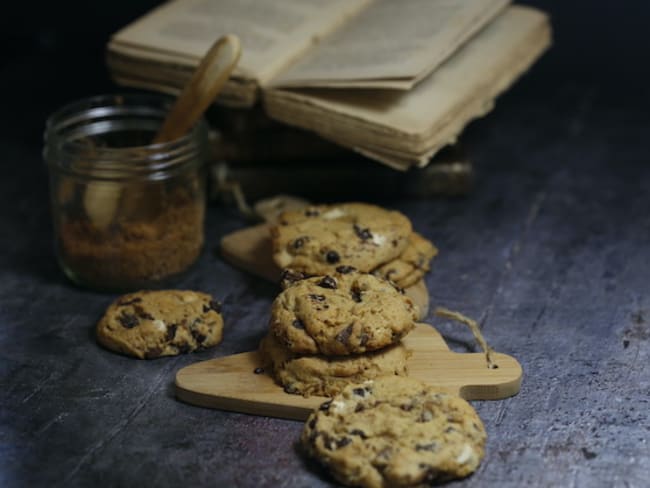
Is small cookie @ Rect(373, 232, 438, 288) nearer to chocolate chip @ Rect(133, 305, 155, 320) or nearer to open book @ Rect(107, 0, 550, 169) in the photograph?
open book @ Rect(107, 0, 550, 169)

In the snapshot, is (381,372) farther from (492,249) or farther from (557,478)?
(492,249)

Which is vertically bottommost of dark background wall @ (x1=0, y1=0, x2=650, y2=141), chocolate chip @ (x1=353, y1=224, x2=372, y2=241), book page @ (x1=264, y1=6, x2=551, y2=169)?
dark background wall @ (x1=0, y1=0, x2=650, y2=141)

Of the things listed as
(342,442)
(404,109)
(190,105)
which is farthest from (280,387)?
(404,109)

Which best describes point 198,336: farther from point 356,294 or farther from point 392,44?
point 392,44

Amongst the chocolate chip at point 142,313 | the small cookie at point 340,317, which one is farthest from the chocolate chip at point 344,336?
the chocolate chip at point 142,313

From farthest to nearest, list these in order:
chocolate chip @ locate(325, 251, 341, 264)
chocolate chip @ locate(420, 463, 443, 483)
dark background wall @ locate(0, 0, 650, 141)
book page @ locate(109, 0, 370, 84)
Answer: dark background wall @ locate(0, 0, 650, 141) < book page @ locate(109, 0, 370, 84) < chocolate chip @ locate(325, 251, 341, 264) < chocolate chip @ locate(420, 463, 443, 483)

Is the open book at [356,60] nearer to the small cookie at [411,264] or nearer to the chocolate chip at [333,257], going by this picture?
the small cookie at [411,264]

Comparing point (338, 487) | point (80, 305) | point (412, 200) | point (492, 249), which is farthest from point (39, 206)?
point (338, 487)

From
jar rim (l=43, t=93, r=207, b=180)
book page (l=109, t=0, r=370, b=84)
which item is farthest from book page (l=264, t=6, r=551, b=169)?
jar rim (l=43, t=93, r=207, b=180)
